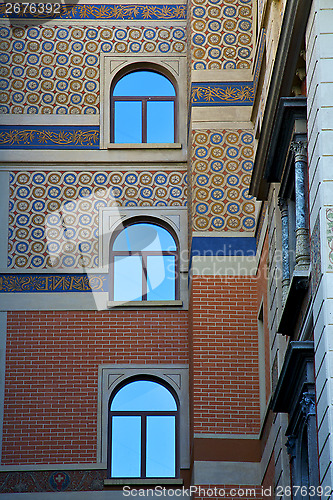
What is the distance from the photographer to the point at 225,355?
Answer: 14070 millimetres

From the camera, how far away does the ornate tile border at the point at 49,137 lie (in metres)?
16.3

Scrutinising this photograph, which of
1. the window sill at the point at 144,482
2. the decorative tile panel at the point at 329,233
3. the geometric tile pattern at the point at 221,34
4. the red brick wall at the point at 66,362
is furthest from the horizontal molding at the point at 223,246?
the decorative tile panel at the point at 329,233

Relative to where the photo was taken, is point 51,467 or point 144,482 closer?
point 144,482

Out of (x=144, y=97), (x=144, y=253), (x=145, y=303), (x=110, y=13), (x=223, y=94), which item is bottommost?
(x=145, y=303)

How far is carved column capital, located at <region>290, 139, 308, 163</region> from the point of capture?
9867 mm

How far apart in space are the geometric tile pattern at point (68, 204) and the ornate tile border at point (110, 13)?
276 cm

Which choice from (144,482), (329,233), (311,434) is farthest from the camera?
(144,482)

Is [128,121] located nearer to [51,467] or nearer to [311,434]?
[51,467]

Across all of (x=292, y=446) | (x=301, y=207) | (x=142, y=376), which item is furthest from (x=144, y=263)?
(x=301, y=207)

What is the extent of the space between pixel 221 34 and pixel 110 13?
255cm

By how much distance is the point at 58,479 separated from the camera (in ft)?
47.2

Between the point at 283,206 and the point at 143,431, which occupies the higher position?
the point at 283,206

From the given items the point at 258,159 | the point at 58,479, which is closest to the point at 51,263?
the point at 58,479

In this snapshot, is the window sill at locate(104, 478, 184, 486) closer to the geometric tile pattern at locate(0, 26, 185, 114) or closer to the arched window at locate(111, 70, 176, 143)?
the arched window at locate(111, 70, 176, 143)
